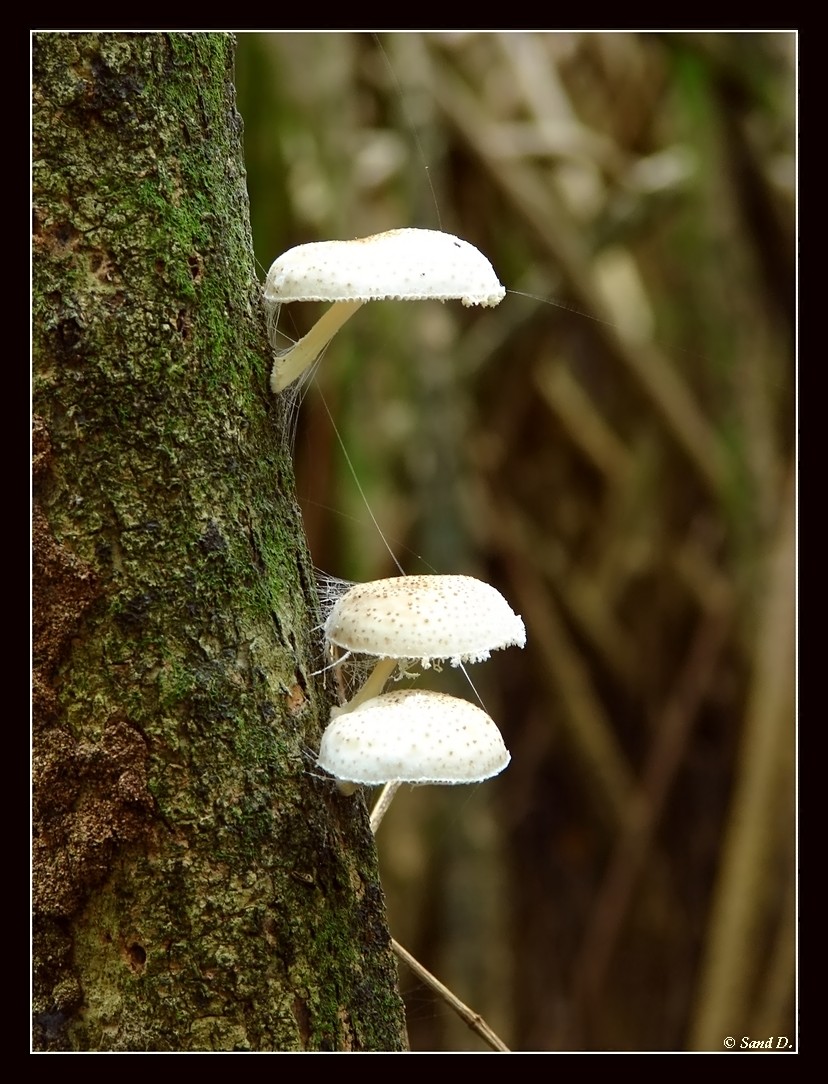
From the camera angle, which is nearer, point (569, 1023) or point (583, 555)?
point (569, 1023)

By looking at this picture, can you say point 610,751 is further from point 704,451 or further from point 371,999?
point 371,999

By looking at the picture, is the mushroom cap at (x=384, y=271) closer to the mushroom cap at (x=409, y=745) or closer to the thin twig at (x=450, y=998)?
the mushroom cap at (x=409, y=745)

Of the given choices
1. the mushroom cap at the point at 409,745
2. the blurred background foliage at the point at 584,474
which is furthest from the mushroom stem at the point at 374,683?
the blurred background foliage at the point at 584,474

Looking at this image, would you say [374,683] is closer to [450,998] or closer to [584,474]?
[450,998]

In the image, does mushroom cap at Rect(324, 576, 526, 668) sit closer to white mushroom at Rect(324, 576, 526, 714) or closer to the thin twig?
white mushroom at Rect(324, 576, 526, 714)

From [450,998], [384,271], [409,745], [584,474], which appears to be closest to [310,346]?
[384,271]

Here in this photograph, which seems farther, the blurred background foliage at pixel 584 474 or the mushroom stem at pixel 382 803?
the blurred background foliage at pixel 584 474

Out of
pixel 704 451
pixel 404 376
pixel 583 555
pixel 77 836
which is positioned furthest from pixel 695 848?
pixel 77 836
